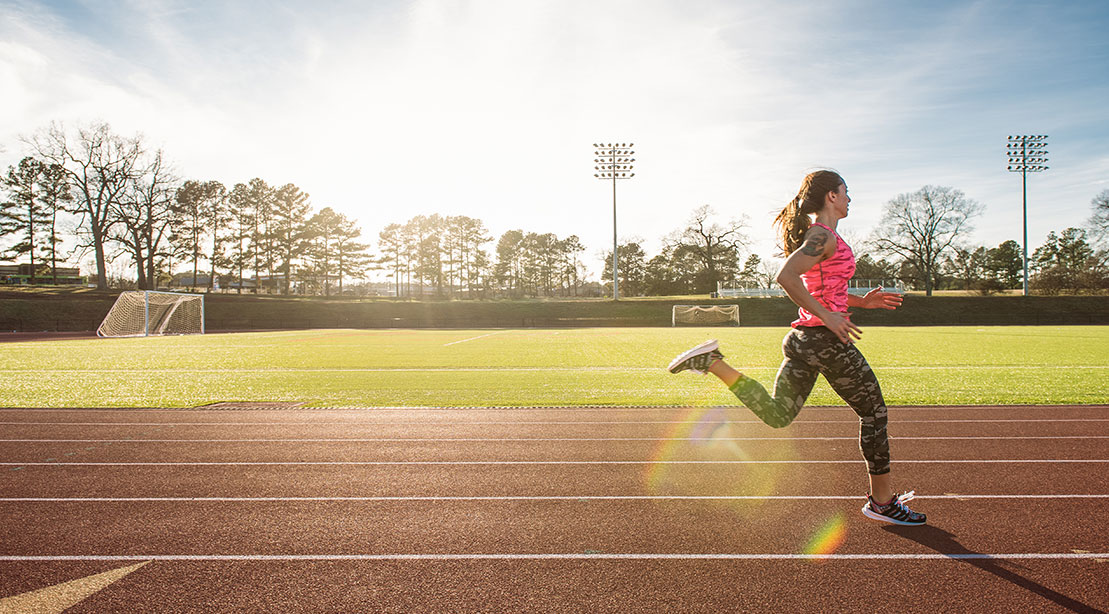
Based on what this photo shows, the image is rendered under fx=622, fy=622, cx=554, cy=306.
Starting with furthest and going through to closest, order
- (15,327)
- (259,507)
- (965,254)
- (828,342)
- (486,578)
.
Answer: (965,254) → (15,327) → (259,507) → (828,342) → (486,578)

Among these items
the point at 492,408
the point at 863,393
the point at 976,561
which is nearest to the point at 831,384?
the point at 863,393

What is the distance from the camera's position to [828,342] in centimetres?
401

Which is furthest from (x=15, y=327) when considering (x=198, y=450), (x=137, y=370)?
(x=198, y=450)

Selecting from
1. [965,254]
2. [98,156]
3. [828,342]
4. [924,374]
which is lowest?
[924,374]

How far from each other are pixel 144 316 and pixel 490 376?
33064mm

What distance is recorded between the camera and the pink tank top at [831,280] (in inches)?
160

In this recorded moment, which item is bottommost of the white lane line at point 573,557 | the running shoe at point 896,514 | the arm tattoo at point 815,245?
the white lane line at point 573,557

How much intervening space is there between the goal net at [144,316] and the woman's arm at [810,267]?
39716 mm

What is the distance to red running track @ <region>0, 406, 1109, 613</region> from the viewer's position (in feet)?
11.0

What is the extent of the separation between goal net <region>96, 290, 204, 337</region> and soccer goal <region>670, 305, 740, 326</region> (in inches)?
1549

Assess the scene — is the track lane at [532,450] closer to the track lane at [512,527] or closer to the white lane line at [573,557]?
the track lane at [512,527]

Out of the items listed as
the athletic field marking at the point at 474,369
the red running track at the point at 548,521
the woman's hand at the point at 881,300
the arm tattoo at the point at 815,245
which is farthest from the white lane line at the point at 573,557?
the athletic field marking at the point at 474,369

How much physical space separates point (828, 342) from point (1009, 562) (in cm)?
161

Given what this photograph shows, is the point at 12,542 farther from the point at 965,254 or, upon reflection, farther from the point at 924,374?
the point at 965,254
